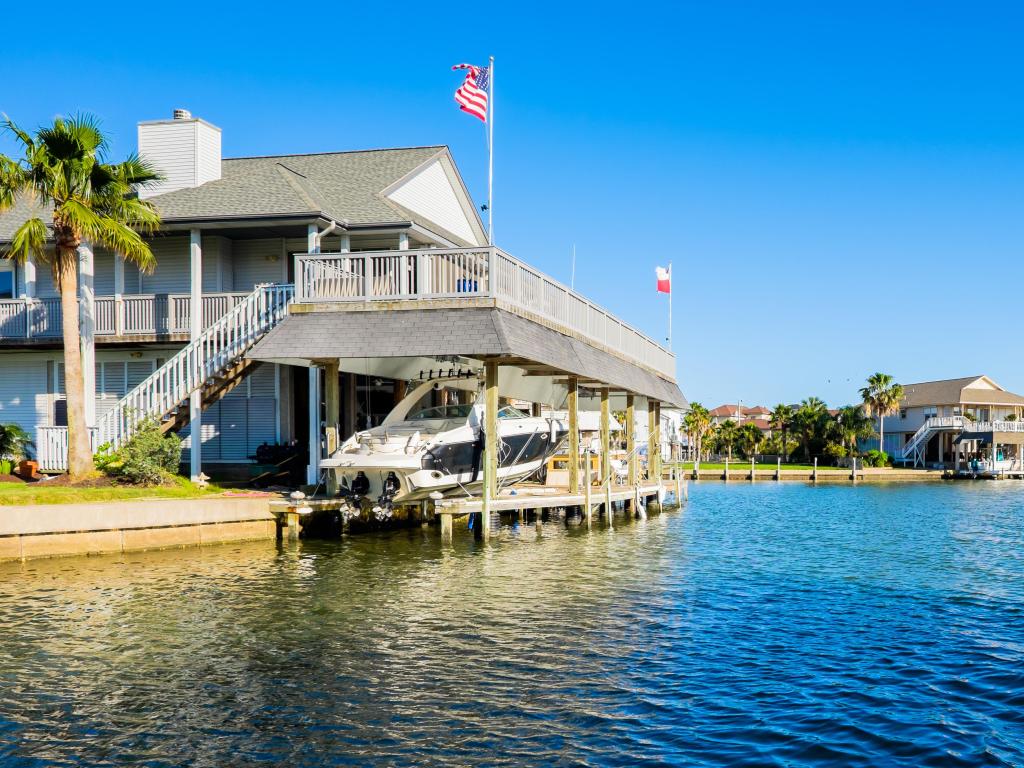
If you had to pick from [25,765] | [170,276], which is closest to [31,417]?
[170,276]

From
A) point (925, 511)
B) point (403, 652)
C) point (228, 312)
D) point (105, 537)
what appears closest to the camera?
point (403, 652)

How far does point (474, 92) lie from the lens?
24766mm

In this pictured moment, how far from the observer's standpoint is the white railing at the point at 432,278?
2284 cm

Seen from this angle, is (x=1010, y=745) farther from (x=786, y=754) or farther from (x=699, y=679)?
(x=699, y=679)

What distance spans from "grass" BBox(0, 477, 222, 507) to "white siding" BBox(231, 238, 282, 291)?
8.45 meters

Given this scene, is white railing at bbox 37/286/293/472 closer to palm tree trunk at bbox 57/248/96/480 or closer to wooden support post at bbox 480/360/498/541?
palm tree trunk at bbox 57/248/96/480

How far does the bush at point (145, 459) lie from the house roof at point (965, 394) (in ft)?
295

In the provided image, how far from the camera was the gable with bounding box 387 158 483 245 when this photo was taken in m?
32.8

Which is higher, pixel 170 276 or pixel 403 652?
pixel 170 276

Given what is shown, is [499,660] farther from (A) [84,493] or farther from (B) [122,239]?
(B) [122,239]

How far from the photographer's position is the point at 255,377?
29594mm

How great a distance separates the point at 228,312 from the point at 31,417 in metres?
8.85

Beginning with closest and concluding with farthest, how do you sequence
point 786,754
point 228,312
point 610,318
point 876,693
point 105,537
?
1. point 786,754
2. point 876,693
3. point 105,537
4. point 228,312
5. point 610,318

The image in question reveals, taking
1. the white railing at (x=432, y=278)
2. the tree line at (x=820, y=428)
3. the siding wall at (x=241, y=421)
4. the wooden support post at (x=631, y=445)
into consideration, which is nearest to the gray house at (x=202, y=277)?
the siding wall at (x=241, y=421)
